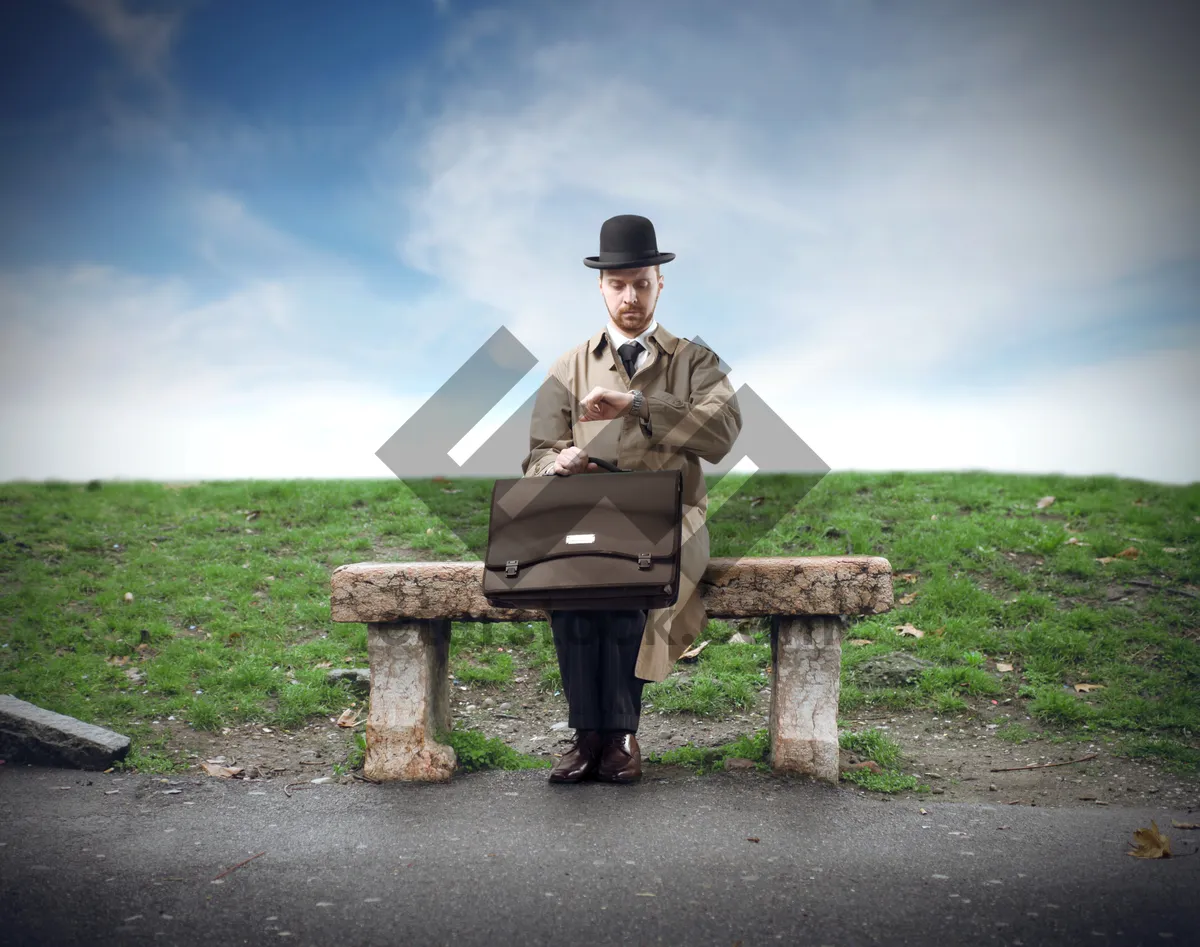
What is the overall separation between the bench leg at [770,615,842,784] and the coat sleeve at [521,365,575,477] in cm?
131

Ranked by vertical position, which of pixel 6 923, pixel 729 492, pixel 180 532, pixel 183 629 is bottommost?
pixel 6 923

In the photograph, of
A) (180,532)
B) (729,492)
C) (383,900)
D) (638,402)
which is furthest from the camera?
(729,492)

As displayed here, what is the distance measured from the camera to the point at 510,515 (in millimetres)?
3930

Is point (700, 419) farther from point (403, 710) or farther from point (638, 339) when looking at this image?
point (403, 710)

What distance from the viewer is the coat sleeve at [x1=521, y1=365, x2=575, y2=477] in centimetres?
439

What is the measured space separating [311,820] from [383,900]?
0.98m

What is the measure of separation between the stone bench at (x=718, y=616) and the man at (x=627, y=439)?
30cm

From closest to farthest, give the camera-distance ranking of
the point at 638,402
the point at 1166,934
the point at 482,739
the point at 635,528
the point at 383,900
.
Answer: the point at 1166,934
the point at 383,900
the point at 635,528
the point at 638,402
the point at 482,739

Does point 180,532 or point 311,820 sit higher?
point 180,532

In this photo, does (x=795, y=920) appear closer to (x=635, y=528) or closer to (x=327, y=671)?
(x=635, y=528)

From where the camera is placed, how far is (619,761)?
4191 mm

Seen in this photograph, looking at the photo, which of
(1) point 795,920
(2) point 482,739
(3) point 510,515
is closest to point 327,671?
(2) point 482,739

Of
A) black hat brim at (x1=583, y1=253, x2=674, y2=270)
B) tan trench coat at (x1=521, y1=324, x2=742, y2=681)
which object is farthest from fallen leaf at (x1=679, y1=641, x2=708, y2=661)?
black hat brim at (x1=583, y1=253, x2=674, y2=270)

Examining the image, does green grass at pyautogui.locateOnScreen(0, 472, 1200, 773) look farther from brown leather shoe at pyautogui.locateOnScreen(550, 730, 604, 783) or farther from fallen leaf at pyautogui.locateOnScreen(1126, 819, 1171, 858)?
fallen leaf at pyautogui.locateOnScreen(1126, 819, 1171, 858)
